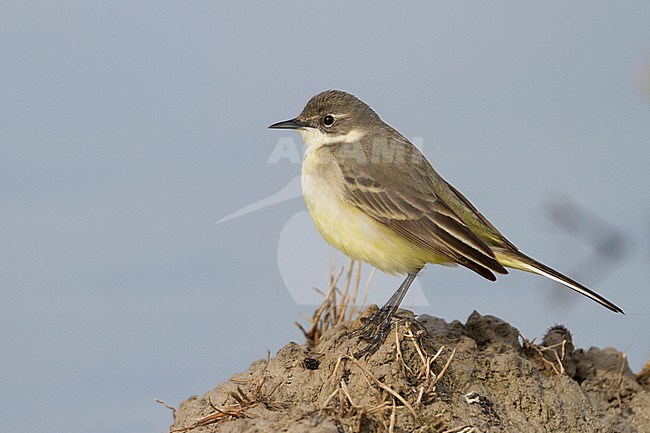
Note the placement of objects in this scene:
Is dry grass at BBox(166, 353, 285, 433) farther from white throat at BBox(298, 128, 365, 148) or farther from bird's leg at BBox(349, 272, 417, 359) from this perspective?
white throat at BBox(298, 128, 365, 148)

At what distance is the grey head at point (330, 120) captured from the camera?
963cm

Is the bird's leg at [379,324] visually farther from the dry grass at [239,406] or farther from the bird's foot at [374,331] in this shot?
the dry grass at [239,406]

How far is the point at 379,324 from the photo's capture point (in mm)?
8383

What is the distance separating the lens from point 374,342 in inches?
311

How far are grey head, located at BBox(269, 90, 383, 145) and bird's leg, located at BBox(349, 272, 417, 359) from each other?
1.66 meters

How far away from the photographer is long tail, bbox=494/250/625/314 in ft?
28.5

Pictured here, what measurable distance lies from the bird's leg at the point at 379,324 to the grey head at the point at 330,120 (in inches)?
65.5

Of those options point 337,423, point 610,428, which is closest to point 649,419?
point 610,428

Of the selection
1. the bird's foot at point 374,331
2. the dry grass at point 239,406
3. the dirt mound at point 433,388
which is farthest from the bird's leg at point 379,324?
the dry grass at point 239,406

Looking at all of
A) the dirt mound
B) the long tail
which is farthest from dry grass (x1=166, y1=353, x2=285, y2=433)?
the long tail

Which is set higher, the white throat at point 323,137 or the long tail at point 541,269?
the white throat at point 323,137

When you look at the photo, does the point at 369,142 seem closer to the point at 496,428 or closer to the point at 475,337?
the point at 475,337

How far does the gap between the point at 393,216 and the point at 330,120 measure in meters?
1.45

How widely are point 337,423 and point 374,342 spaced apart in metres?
1.20
